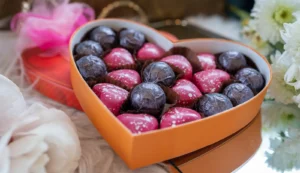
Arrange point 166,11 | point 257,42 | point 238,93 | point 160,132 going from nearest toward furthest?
1. point 160,132
2. point 238,93
3. point 257,42
4. point 166,11

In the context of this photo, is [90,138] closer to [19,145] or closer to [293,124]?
[19,145]

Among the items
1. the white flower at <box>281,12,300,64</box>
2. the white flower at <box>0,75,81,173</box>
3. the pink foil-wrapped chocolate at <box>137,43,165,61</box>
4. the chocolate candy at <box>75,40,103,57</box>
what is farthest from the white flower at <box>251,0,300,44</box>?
the white flower at <box>0,75,81,173</box>

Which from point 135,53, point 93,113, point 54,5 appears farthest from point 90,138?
point 54,5

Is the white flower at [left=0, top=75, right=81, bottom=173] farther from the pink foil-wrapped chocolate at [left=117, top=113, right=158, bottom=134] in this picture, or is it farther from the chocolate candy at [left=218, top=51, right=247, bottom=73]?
the chocolate candy at [left=218, top=51, right=247, bottom=73]

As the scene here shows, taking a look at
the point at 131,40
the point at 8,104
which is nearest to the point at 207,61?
the point at 131,40

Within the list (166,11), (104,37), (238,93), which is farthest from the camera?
(166,11)

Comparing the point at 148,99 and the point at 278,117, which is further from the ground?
the point at 148,99

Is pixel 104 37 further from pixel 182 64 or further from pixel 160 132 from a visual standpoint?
pixel 160 132
